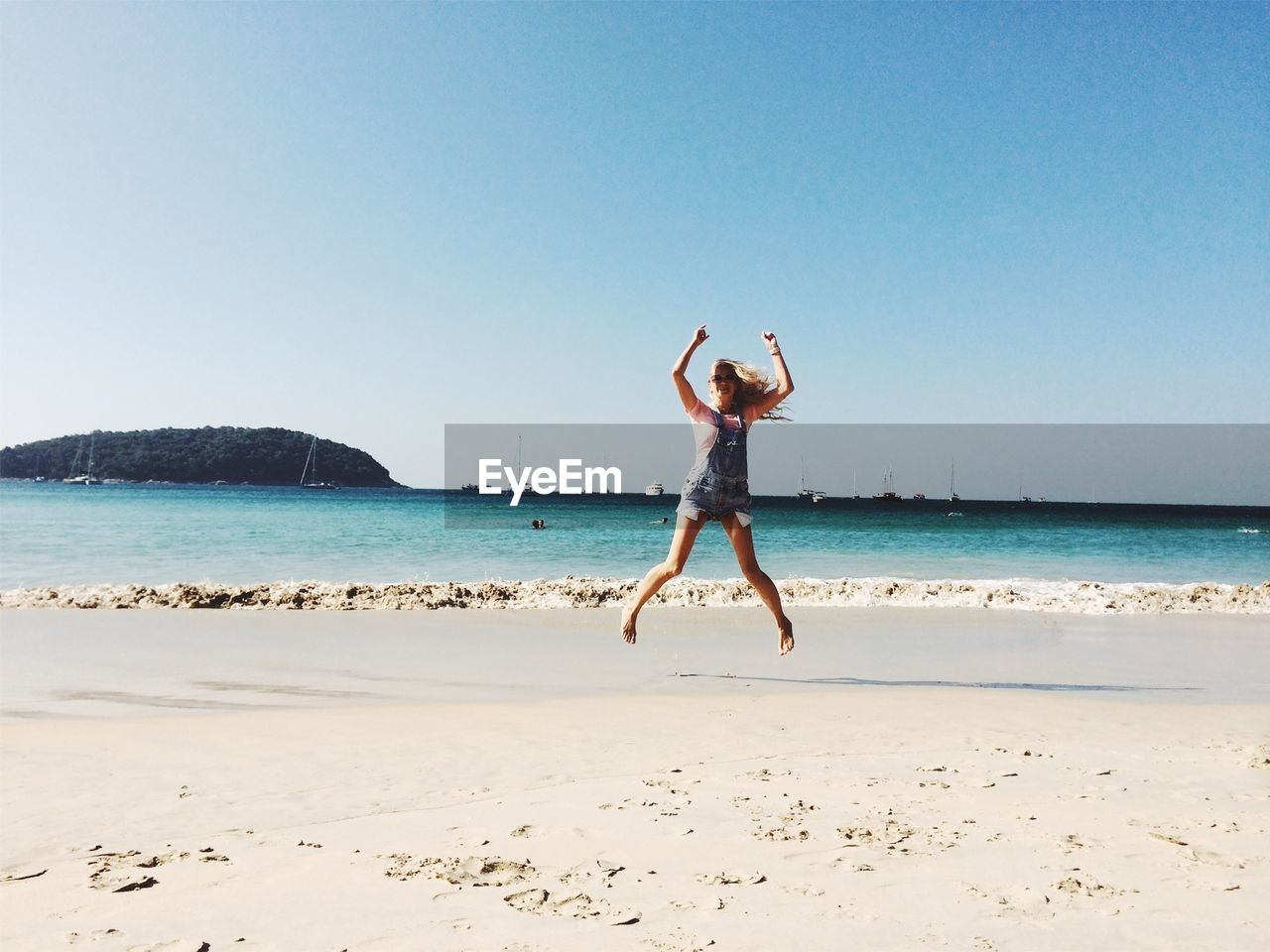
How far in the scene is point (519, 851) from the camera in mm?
3404

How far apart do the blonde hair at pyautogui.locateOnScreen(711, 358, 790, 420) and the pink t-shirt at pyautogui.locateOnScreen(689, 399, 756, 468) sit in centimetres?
20

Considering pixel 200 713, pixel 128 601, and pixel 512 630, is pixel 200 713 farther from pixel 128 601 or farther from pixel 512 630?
pixel 128 601

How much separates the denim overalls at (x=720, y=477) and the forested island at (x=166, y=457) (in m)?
124

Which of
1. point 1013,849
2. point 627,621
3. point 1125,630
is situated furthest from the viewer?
point 1125,630

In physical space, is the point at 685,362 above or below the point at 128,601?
above

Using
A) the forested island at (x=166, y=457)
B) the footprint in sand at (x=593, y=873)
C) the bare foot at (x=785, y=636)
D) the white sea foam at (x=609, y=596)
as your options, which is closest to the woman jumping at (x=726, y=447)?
the bare foot at (x=785, y=636)

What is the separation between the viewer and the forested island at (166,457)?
374 feet

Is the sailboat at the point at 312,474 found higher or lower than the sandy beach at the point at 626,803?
higher

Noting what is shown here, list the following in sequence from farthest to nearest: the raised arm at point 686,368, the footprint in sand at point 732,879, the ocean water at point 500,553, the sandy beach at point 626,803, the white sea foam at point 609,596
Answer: the ocean water at point 500,553
the white sea foam at point 609,596
the raised arm at point 686,368
the footprint in sand at point 732,879
the sandy beach at point 626,803

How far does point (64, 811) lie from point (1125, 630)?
12.4 metres

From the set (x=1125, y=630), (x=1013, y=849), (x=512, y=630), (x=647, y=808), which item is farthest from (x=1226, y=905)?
(x=1125, y=630)

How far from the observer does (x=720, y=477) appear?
19.9 ft

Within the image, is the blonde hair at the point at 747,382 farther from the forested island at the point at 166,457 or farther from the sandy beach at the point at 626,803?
the forested island at the point at 166,457

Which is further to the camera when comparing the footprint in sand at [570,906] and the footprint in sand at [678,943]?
the footprint in sand at [570,906]
